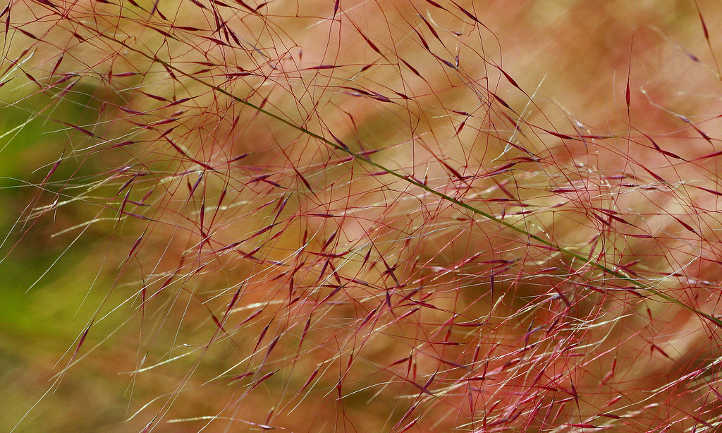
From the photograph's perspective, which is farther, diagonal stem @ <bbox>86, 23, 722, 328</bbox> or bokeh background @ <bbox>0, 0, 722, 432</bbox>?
bokeh background @ <bbox>0, 0, 722, 432</bbox>

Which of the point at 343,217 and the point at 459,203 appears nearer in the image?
the point at 459,203

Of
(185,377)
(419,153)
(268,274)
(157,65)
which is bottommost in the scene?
(185,377)

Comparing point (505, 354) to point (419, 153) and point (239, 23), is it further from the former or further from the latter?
point (239, 23)

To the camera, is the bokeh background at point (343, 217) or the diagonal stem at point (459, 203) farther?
the bokeh background at point (343, 217)

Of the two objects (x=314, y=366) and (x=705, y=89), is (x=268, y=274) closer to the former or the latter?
(x=314, y=366)

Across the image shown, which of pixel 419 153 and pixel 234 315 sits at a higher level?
pixel 419 153

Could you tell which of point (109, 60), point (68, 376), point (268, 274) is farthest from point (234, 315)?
point (109, 60)

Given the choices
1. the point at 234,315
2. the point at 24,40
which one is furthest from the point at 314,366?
the point at 24,40

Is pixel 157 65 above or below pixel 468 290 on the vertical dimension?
above
